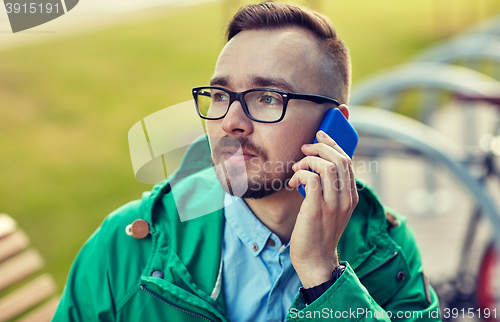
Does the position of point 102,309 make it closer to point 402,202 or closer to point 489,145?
point 489,145

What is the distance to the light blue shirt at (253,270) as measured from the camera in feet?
7.34

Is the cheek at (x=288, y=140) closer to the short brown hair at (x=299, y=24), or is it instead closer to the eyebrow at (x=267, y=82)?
the eyebrow at (x=267, y=82)

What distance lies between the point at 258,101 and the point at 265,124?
113 mm

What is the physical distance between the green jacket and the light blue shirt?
0.08 m

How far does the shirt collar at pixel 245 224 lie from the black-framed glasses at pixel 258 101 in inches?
17.8

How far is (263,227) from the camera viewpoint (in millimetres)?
2359

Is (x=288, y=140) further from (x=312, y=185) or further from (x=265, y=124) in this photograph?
(x=312, y=185)

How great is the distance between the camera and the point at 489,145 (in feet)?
14.4

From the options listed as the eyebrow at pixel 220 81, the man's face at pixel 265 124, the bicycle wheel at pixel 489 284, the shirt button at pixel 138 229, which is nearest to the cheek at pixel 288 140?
the man's face at pixel 265 124

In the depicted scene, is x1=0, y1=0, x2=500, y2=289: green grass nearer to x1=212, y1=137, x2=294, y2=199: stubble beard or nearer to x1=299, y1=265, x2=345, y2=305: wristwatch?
x1=212, y1=137, x2=294, y2=199: stubble beard

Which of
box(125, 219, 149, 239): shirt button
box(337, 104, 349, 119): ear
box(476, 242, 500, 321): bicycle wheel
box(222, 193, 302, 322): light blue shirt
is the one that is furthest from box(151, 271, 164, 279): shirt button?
box(476, 242, 500, 321): bicycle wheel

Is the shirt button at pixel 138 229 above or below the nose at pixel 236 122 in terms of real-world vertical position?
below

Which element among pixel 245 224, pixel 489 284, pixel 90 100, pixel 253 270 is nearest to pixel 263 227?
pixel 245 224

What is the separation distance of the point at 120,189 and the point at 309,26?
577 cm
